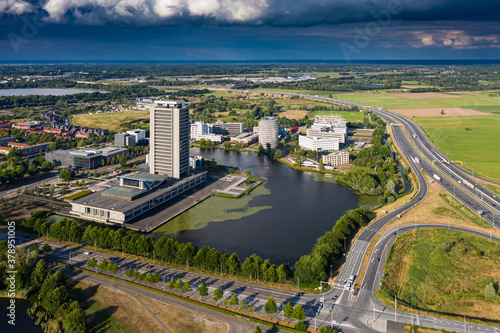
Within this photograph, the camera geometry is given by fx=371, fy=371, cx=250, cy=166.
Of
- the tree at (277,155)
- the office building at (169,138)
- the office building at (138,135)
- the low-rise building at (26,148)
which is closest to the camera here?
the office building at (169,138)

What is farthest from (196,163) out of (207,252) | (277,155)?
(207,252)

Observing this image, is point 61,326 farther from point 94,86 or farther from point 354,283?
point 94,86

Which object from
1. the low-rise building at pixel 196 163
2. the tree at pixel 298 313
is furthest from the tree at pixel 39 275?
the low-rise building at pixel 196 163

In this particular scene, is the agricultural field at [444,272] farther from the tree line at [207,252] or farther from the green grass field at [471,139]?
the green grass field at [471,139]

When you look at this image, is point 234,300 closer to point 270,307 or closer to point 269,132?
point 270,307

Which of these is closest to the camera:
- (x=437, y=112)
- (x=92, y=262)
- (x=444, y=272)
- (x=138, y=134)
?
(x=444, y=272)

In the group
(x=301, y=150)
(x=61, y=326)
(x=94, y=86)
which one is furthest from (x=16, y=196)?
(x=94, y=86)
